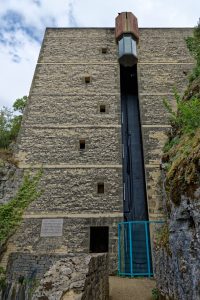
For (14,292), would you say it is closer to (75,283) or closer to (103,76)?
(75,283)

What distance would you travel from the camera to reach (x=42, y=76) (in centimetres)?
1602

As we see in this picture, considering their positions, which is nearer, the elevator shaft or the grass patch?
the grass patch

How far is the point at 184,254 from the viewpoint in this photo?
12.8 ft

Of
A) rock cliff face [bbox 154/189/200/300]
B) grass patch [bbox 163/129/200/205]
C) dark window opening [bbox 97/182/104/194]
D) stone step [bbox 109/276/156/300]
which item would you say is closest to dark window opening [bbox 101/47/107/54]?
dark window opening [bbox 97/182/104/194]

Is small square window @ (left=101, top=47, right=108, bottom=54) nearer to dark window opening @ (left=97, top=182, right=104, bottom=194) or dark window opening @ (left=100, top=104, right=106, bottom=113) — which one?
dark window opening @ (left=100, top=104, right=106, bottom=113)

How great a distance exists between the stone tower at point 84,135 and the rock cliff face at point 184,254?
5336 mm

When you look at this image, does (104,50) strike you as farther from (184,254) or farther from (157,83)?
(184,254)

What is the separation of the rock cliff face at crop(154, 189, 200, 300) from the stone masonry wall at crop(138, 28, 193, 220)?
267 inches

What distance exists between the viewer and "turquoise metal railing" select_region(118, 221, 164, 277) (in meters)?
10.0

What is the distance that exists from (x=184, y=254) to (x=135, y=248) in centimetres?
711

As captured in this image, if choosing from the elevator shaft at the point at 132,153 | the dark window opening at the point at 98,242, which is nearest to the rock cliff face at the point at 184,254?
the elevator shaft at the point at 132,153

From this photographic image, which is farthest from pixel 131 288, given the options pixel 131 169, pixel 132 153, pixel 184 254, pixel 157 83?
pixel 157 83

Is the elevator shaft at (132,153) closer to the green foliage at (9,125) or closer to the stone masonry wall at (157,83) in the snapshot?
the stone masonry wall at (157,83)

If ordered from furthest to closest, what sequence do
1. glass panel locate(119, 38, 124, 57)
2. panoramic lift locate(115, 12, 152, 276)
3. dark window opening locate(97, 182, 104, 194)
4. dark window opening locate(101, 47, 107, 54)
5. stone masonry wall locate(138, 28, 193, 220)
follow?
1. dark window opening locate(101, 47, 107, 54)
2. glass panel locate(119, 38, 124, 57)
3. stone masonry wall locate(138, 28, 193, 220)
4. dark window opening locate(97, 182, 104, 194)
5. panoramic lift locate(115, 12, 152, 276)
